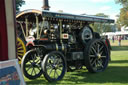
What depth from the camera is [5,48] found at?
2.14 metres

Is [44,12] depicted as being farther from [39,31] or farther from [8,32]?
[8,32]

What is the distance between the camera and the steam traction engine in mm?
5438

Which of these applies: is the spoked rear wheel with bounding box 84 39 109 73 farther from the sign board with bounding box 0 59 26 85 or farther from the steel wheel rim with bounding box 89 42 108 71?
the sign board with bounding box 0 59 26 85

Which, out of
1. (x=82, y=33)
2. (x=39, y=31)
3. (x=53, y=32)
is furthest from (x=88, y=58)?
(x=39, y=31)

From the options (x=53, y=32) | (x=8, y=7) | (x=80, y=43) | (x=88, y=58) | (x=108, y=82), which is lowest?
(x=108, y=82)

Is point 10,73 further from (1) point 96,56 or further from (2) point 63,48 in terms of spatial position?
(1) point 96,56

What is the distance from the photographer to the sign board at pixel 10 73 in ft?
5.68

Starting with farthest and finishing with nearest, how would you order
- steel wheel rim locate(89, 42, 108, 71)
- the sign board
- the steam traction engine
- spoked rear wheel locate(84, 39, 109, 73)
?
steel wheel rim locate(89, 42, 108, 71) → spoked rear wheel locate(84, 39, 109, 73) → the steam traction engine → the sign board

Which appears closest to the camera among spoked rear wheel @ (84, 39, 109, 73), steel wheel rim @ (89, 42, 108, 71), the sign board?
the sign board

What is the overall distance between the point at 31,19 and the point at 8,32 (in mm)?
4406

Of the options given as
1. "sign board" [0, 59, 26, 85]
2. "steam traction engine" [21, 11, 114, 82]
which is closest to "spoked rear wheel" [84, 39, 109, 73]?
"steam traction engine" [21, 11, 114, 82]

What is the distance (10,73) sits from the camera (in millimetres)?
1819

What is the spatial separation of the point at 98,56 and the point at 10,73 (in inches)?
204

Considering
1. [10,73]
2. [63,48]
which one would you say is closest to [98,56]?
[63,48]
